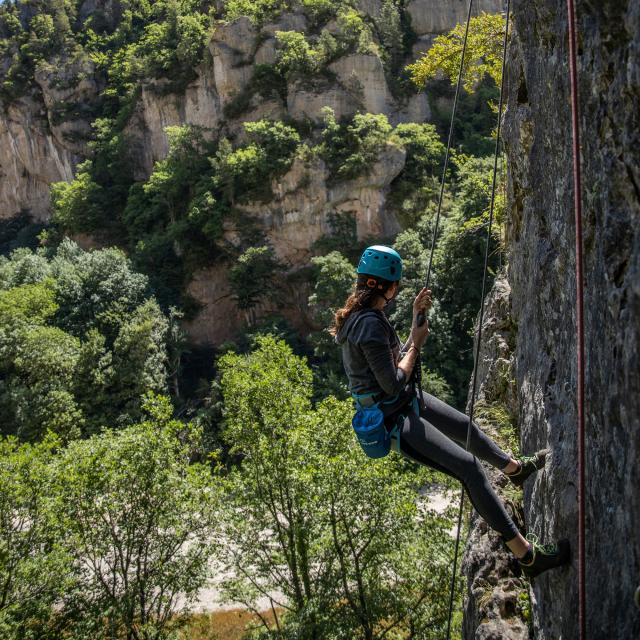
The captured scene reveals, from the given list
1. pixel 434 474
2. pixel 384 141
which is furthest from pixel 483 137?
pixel 434 474

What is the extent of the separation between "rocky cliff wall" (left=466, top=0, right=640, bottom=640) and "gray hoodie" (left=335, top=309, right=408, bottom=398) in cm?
108

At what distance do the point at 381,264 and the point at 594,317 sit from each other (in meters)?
1.36

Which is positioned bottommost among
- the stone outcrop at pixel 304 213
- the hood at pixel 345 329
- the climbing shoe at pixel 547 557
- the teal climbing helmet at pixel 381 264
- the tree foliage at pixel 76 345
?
the climbing shoe at pixel 547 557

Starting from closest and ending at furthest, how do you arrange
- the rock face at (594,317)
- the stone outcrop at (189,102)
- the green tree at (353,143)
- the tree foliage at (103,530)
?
the rock face at (594,317) < the tree foliage at (103,530) < the green tree at (353,143) < the stone outcrop at (189,102)

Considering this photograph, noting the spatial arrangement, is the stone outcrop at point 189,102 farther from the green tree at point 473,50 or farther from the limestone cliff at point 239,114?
the green tree at point 473,50

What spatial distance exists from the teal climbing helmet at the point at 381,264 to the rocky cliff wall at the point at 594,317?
1074 mm

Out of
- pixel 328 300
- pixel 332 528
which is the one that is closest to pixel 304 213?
pixel 328 300

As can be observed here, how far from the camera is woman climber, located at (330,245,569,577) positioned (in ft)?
12.1

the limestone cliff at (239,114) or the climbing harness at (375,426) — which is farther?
the limestone cliff at (239,114)

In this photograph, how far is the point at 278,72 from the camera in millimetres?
35188

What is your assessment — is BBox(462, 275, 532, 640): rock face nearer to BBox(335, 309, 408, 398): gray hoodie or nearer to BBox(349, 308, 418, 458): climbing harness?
BBox(349, 308, 418, 458): climbing harness

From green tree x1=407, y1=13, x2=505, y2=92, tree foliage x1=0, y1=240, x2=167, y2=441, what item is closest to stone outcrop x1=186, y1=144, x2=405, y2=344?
tree foliage x1=0, y1=240, x2=167, y2=441

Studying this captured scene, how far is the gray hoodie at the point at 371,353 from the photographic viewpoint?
3711 millimetres

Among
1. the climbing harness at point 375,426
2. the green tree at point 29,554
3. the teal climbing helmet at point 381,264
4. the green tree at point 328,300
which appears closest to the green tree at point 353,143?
the green tree at point 328,300
